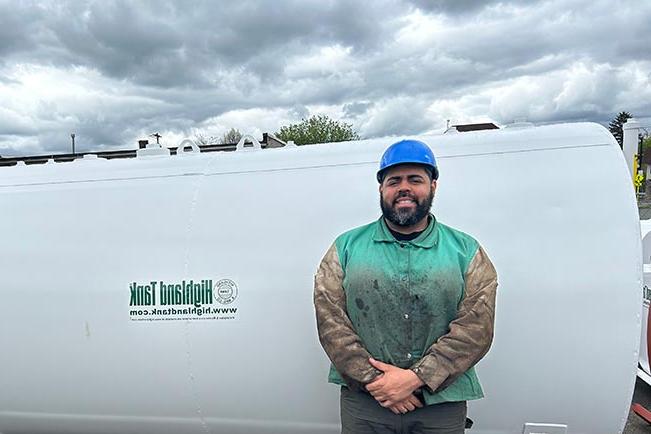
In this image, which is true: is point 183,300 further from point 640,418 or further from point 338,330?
point 640,418

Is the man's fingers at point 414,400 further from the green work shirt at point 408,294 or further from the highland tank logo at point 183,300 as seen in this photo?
the highland tank logo at point 183,300

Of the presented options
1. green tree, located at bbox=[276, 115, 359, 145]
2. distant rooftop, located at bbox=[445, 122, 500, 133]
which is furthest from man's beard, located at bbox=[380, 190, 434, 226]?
green tree, located at bbox=[276, 115, 359, 145]

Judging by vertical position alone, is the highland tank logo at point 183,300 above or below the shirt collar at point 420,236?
below

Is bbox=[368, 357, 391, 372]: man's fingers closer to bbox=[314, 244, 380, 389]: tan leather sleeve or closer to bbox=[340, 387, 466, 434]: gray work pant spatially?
bbox=[314, 244, 380, 389]: tan leather sleeve

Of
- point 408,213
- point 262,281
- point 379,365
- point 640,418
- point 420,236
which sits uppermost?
point 408,213

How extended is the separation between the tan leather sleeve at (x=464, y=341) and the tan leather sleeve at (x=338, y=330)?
0.22 meters

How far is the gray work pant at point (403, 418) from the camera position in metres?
2.42

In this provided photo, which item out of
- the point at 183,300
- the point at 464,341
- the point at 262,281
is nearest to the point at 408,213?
the point at 464,341

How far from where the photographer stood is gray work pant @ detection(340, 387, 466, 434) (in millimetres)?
2416

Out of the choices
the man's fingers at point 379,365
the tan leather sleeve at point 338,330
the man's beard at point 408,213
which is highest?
the man's beard at point 408,213

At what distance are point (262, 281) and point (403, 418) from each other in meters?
1.16

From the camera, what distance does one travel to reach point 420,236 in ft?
8.02

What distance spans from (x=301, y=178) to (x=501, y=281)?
4.21 ft

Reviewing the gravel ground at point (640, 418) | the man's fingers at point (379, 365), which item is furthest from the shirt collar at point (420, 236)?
the gravel ground at point (640, 418)
